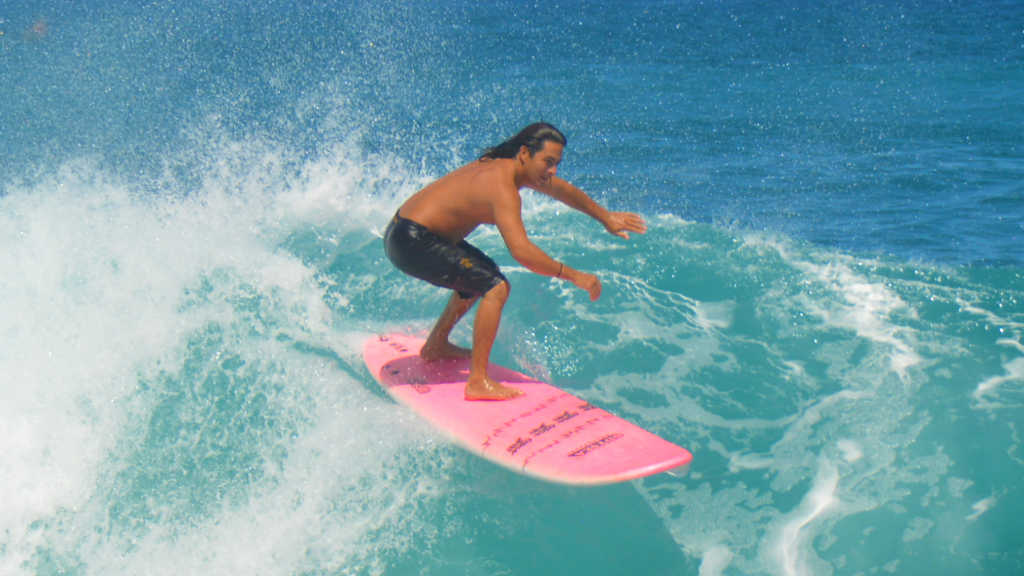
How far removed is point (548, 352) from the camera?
5879 millimetres

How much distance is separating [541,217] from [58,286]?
4.42 meters

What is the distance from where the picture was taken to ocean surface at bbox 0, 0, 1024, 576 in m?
4.12

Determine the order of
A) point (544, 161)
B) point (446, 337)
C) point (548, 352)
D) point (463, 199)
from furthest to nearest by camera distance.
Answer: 1. point (548, 352)
2. point (446, 337)
3. point (463, 199)
4. point (544, 161)

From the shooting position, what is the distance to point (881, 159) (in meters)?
10.6

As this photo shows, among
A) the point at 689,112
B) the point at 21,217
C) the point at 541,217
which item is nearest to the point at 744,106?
A: the point at 689,112

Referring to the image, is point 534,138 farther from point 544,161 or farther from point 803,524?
point 803,524

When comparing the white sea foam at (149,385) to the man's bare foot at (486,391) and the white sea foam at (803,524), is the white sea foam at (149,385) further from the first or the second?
the white sea foam at (803,524)

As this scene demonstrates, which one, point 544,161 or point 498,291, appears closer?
point 544,161

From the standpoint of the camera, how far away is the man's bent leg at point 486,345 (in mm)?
4547

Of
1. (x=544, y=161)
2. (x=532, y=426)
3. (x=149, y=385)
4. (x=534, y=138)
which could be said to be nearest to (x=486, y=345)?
(x=532, y=426)

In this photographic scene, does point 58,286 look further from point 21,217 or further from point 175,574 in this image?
point 175,574

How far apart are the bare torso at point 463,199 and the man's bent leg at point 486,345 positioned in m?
0.41

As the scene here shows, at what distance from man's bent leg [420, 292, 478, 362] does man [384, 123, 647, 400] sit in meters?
0.21

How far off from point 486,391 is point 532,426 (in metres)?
0.42
